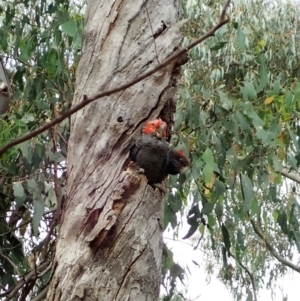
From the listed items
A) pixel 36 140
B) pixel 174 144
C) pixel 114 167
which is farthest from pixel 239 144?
pixel 114 167

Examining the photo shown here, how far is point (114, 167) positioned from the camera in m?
1.51

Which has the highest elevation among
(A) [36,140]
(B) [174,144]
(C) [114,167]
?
(B) [174,144]

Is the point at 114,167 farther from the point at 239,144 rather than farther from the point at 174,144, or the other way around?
the point at 239,144

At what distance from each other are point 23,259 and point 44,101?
2.12ft

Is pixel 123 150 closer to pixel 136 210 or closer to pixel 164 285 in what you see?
pixel 136 210

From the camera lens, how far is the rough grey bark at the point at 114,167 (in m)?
1.41

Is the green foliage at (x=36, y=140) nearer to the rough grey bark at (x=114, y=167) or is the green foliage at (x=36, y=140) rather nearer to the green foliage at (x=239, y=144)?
the green foliage at (x=239, y=144)

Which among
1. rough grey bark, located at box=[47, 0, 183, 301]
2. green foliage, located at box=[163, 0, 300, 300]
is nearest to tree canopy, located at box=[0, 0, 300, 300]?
green foliage, located at box=[163, 0, 300, 300]

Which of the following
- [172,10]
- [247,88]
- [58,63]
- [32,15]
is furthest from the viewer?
[32,15]

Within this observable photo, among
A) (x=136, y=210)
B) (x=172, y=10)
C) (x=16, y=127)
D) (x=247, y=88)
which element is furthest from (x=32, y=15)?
(x=136, y=210)

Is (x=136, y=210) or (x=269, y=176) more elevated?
(x=269, y=176)

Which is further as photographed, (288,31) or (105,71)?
(288,31)

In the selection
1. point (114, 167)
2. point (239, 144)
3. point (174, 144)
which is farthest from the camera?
point (239, 144)

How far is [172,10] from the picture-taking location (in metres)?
1.72
